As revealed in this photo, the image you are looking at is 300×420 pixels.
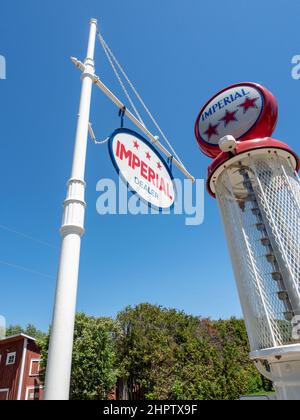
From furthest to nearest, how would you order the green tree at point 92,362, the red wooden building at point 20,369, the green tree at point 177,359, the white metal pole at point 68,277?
the red wooden building at point 20,369 < the green tree at point 177,359 < the green tree at point 92,362 < the white metal pole at point 68,277

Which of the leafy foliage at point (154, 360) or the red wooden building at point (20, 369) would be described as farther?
the red wooden building at point (20, 369)

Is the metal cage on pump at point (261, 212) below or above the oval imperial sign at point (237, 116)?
below

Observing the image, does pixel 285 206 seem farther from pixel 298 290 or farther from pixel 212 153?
pixel 212 153

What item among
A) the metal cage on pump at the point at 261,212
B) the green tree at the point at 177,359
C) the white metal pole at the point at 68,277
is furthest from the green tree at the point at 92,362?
the white metal pole at the point at 68,277

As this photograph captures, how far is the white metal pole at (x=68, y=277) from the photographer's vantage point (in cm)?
258

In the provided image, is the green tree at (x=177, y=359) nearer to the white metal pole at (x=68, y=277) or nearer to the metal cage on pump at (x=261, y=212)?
the metal cage on pump at (x=261, y=212)

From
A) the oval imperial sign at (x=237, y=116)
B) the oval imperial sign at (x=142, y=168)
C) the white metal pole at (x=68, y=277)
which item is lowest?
the white metal pole at (x=68, y=277)

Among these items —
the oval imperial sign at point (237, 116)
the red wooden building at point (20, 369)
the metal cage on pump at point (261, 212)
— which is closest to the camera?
the metal cage on pump at point (261, 212)

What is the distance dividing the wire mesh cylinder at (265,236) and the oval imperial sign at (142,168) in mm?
1011

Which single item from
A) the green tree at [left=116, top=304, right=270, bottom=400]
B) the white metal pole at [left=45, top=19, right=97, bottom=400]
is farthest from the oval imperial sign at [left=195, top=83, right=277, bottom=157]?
the green tree at [left=116, top=304, right=270, bottom=400]

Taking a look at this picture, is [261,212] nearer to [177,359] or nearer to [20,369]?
[177,359]

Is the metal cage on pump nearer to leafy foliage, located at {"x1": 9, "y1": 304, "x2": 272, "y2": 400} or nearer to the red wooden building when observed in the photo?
leafy foliage, located at {"x1": 9, "y1": 304, "x2": 272, "y2": 400}

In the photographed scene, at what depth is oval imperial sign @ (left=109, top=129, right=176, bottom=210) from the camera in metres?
4.17
